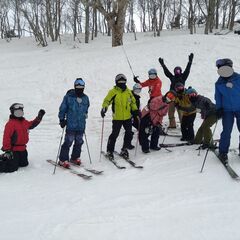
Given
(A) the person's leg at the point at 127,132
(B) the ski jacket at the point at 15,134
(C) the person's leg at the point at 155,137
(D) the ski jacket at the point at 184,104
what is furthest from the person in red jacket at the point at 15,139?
(D) the ski jacket at the point at 184,104

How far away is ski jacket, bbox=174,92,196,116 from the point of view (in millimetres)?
8742

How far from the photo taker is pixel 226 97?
6.90 meters

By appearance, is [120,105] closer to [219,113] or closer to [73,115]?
[73,115]

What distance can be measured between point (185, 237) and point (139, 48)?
15.2 metres

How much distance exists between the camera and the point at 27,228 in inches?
190

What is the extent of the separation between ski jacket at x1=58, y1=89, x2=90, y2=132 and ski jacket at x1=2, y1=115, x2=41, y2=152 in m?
0.69

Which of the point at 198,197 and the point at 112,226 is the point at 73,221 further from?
the point at 198,197

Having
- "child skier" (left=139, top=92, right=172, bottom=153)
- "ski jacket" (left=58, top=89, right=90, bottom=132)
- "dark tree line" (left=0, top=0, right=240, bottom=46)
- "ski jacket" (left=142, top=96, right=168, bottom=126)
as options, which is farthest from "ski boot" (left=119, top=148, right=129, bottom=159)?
"dark tree line" (left=0, top=0, right=240, bottom=46)

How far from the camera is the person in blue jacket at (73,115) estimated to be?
7.76m

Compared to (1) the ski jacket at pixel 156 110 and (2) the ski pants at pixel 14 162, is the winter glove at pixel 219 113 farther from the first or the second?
(2) the ski pants at pixel 14 162

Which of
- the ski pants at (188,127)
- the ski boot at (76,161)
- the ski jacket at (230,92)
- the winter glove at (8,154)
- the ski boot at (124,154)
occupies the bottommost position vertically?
the ski boot at (76,161)

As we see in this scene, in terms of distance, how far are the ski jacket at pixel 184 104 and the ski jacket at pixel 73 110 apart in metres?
2.40

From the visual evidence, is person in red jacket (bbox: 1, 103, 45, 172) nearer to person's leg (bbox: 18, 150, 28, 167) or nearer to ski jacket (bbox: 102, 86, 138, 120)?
person's leg (bbox: 18, 150, 28, 167)

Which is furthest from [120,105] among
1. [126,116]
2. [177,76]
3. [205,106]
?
[177,76]
